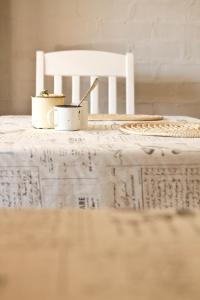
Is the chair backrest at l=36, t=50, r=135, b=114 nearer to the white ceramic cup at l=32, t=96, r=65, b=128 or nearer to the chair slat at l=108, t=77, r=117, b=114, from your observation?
the chair slat at l=108, t=77, r=117, b=114

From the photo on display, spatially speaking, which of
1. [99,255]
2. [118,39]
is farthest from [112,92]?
[99,255]

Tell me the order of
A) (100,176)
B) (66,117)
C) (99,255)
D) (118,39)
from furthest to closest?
(118,39) < (66,117) < (100,176) < (99,255)

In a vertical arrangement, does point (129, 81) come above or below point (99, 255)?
above

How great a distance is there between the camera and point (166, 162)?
2.72 ft

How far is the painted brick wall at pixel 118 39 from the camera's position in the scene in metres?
2.09

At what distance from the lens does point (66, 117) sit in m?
1.12

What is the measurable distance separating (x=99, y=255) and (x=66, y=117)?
0.85m

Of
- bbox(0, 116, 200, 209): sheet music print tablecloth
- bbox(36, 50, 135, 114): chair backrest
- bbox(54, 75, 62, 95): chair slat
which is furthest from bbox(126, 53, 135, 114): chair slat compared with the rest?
bbox(0, 116, 200, 209): sheet music print tablecloth

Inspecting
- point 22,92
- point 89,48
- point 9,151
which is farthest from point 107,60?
point 9,151

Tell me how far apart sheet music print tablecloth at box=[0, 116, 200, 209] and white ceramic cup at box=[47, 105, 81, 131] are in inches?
9.9

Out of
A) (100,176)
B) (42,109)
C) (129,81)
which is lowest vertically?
(100,176)

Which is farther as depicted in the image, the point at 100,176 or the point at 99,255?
the point at 100,176

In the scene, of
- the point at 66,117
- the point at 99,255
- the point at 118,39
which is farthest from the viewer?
the point at 118,39

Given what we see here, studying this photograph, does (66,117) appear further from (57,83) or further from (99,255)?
(99,255)
